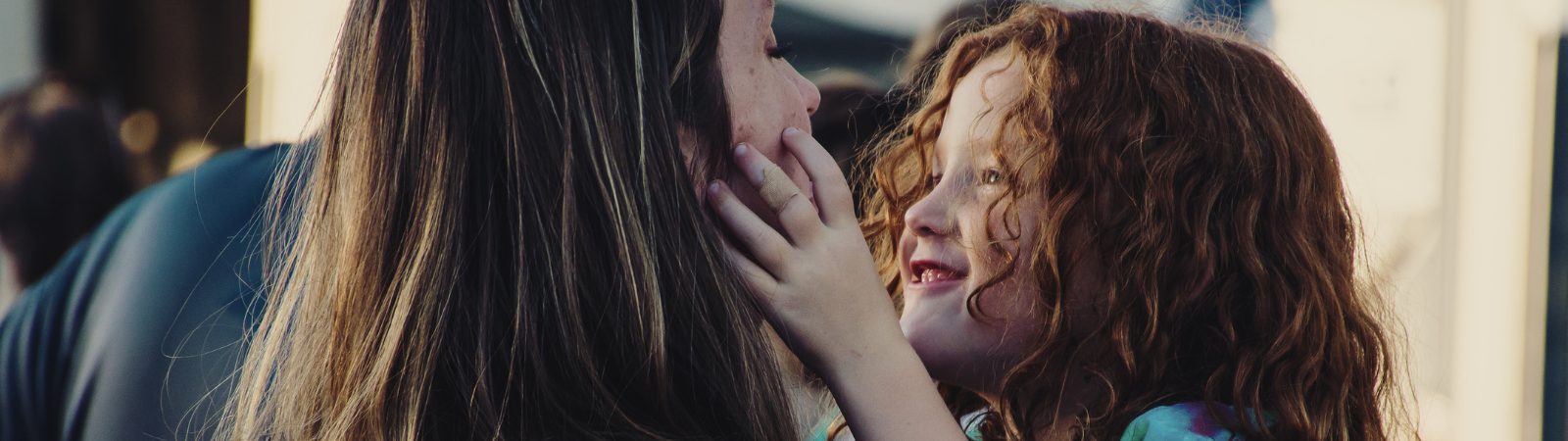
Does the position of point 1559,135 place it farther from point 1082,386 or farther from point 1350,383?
point 1082,386

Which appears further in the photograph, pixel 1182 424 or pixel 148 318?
pixel 148 318

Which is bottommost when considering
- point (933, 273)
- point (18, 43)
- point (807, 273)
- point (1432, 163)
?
point (1432, 163)

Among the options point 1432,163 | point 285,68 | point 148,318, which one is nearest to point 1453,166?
point 1432,163

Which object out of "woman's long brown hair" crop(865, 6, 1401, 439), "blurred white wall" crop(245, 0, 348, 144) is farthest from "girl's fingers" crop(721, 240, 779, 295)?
"blurred white wall" crop(245, 0, 348, 144)

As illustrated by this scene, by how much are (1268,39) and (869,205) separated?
1.14m

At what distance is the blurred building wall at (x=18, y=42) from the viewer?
14.3 feet

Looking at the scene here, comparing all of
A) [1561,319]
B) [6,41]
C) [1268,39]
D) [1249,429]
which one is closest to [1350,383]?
[1249,429]

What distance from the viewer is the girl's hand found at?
4.49ft

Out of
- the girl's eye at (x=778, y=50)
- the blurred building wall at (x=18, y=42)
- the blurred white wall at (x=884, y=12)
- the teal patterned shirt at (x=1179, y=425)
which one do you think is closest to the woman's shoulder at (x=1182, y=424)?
the teal patterned shirt at (x=1179, y=425)

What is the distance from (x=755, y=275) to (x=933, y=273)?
0.47 m

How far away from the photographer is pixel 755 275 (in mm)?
1360

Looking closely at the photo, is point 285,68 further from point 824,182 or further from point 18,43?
point 824,182

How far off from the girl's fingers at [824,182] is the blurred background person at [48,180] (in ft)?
7.48

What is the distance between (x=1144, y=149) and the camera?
170cm
